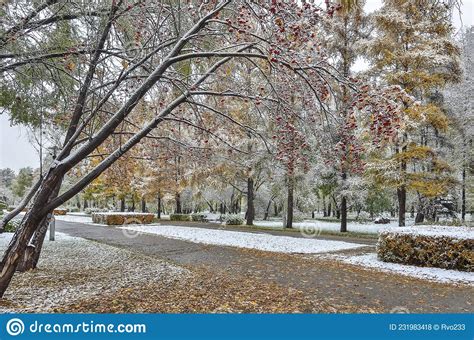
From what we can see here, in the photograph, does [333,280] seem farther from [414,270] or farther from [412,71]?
[412,71]

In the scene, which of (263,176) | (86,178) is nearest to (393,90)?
(86,178)

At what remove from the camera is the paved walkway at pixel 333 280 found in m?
5.74

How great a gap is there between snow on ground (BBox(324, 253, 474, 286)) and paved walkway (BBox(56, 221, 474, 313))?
53 centimetres

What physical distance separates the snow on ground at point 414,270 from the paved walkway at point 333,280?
53 centimetres

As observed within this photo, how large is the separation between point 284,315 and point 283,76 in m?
3.45

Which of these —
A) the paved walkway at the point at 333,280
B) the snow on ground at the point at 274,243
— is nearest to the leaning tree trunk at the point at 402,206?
the snow on ground at the point at 274,243

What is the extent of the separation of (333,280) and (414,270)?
2.71m

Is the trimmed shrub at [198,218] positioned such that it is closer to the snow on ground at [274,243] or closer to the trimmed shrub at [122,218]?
the trimmed shrub at [122,218]

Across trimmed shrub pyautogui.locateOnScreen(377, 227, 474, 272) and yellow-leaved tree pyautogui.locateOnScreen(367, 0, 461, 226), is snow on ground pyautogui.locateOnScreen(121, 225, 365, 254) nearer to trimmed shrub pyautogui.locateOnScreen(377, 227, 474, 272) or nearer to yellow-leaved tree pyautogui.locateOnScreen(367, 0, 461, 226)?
trimmed shrub pyautogui.locateOnScreen(377, 227, 474, 272)

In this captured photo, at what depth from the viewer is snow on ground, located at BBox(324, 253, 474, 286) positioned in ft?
25.4

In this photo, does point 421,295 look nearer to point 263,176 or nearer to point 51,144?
point 51,144

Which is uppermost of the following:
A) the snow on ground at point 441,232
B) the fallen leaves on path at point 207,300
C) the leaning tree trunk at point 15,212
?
the leaning tree trunk at point 15,212

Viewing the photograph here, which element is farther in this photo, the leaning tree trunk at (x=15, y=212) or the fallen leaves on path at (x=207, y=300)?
the leaning tree trunk at (x=15, y=212)

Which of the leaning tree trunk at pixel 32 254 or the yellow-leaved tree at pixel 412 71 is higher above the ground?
the yellow-leaved tree at pixel 412 71
